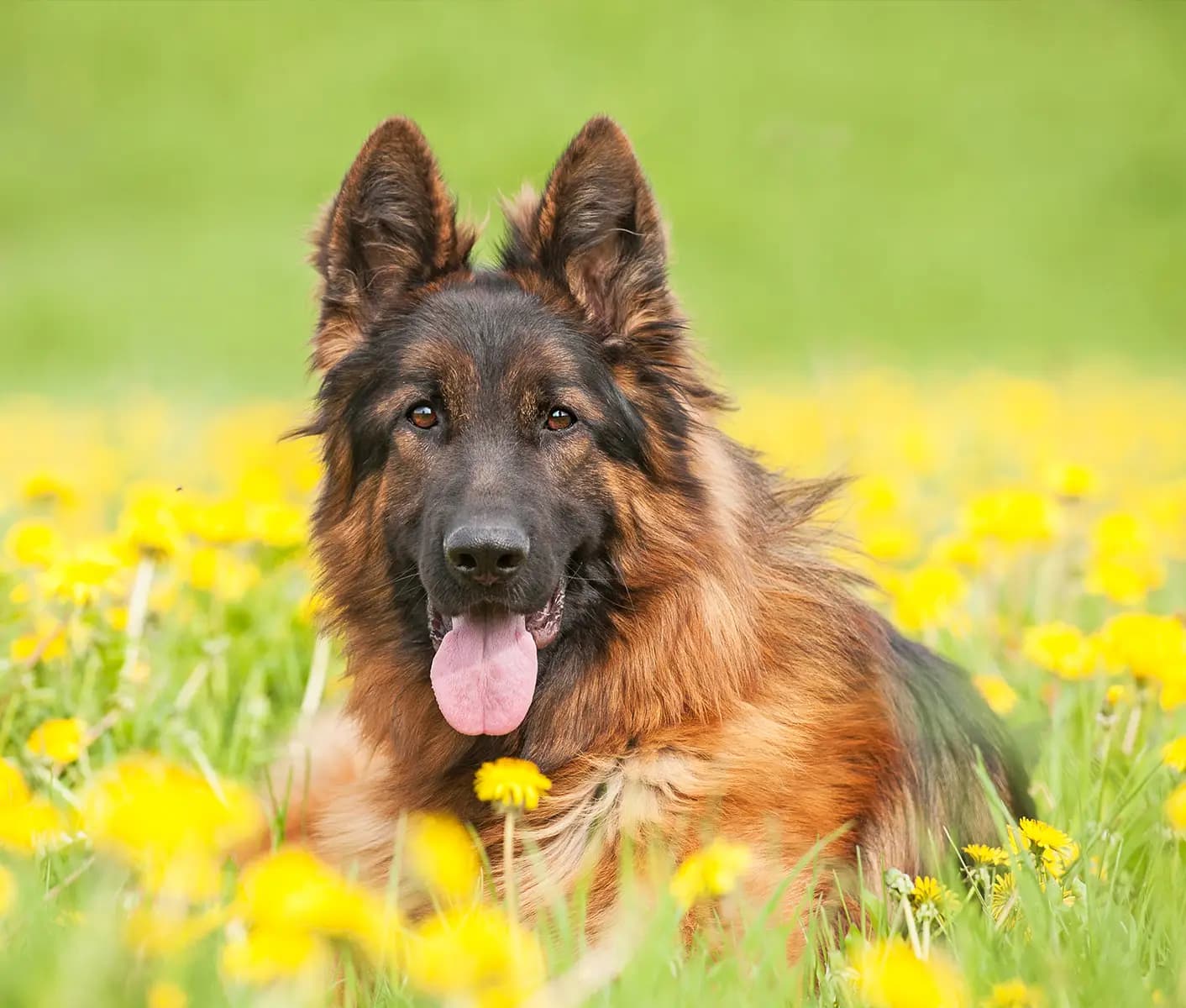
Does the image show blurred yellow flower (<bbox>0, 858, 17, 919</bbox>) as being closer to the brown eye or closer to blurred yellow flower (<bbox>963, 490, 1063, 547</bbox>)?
the brown eye

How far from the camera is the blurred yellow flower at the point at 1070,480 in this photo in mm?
5289

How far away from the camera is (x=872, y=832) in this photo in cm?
347

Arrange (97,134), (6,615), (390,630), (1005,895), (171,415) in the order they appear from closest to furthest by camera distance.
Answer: (1005,895) → (390,630) → (6,615) → (171,415) → (97,134)

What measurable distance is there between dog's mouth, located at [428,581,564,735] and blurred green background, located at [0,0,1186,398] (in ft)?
60.5

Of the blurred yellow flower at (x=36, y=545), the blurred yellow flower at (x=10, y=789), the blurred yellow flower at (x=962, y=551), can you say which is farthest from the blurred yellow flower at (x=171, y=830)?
the blurred yellow flower at (x=962, y=551)

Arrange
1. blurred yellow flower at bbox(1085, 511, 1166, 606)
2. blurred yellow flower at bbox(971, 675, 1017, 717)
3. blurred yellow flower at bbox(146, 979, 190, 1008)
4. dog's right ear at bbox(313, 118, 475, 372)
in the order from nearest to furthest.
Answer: blurred yellow flower at bbox(146, 979, 190, 1008), dog's right ear at bbox(313, 118, 475, 372), blurred yellow flower at bbox(1085, 511, 1166, 606), blurred yellow flower at bbox(971, 675, 1017, 717)

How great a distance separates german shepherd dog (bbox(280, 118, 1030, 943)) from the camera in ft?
11.4

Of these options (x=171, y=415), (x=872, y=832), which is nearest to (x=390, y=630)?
(x=872, y=832)

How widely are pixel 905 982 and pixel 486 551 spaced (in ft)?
5.86

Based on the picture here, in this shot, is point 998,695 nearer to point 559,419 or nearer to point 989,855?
point 989,855

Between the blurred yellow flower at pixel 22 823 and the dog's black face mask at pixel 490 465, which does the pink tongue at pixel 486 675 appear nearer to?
the dog's black face mask at pixel 490 465

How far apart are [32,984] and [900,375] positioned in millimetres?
15252

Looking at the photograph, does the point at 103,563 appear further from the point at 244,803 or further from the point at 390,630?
the point at 244,803

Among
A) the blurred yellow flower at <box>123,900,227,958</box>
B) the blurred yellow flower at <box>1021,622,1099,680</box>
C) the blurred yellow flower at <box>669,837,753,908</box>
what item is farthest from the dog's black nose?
the blurred yellow flower at <box>1021,622,1099,680</box>
